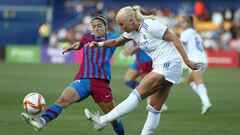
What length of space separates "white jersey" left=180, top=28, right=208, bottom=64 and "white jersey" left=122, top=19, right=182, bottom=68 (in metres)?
6.22

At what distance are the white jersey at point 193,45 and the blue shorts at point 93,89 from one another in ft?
20.1

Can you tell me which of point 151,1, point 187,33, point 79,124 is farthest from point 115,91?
point 151,1

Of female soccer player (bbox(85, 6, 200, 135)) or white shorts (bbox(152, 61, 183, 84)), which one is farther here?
white shorts (bbox(152, 61, 183, 84))

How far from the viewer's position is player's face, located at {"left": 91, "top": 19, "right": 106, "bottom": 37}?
391 inches

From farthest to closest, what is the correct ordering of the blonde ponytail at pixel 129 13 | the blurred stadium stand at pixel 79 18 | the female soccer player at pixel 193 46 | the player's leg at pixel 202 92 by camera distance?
A: 1. the blurred stadium stand at pixel 79 18
2. the female soccer player at pixel 193 46
3. the player's leg at pixel 202 92
4. the blonde ponytail at pixel 129 13

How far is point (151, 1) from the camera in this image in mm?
43844

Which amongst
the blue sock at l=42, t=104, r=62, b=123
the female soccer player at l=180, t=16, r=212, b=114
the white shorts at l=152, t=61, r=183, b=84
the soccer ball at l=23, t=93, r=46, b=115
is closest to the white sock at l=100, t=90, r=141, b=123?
the white shorts at l=152, t=61, r=183, b=84

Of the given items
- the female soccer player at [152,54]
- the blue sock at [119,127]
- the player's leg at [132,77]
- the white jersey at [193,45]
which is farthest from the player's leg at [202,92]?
the female soccer player at [152,54]

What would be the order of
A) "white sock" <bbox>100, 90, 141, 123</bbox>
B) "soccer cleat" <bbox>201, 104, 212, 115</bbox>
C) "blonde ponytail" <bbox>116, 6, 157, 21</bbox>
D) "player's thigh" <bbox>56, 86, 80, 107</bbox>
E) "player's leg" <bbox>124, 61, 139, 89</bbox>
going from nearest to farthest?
"white sock" <bbox>100, 90, 141, 123</bbox>, "blonde ponytail" <bbox>116, 6, 157, 21</bbox>, "player's thigh" <bbox>56, 86, 80, 107</bbox>, "soccer cleat" <bbox>201, 104, 212, 115</bbox>, "player's leg" <bbox>124, 61, 139, 89</bbox>

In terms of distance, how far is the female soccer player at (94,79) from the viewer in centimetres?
969

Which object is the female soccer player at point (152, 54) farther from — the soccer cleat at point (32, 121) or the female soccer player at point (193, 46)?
the female soccer player at point (193, 46)

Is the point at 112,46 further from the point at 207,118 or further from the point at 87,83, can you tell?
the point at 207,118

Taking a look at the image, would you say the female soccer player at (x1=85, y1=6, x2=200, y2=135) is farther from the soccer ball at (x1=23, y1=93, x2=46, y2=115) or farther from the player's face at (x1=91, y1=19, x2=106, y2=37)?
the soccer ball at (x1=23, y1=93, x2=46, y2=115)

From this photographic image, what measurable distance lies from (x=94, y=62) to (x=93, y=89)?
0.44 meters
